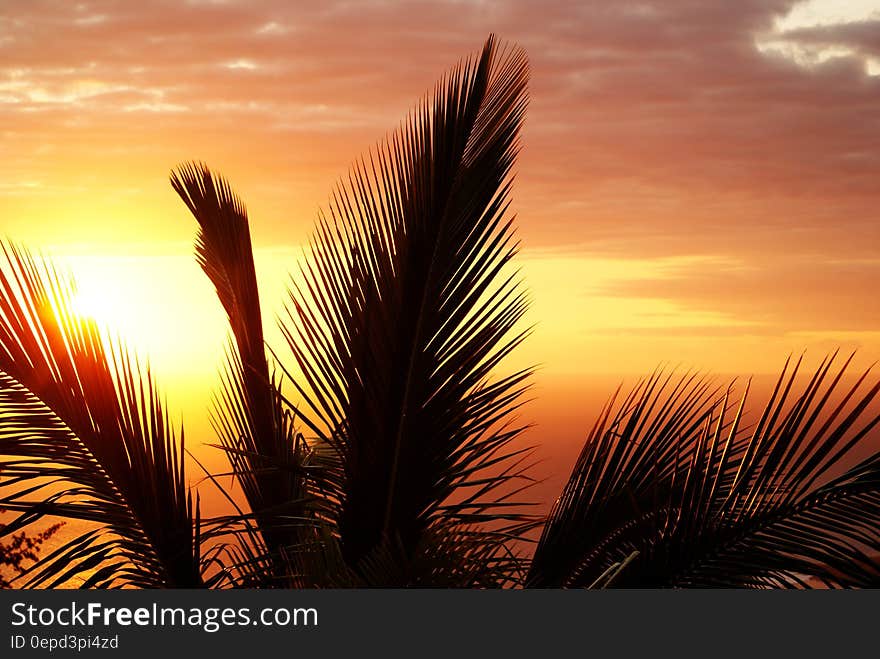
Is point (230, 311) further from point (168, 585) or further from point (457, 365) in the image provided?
point (457, 365)

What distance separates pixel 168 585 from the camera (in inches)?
129

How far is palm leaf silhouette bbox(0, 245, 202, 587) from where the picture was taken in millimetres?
3000

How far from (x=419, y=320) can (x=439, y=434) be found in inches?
13.7

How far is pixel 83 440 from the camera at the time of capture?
3.09 metres

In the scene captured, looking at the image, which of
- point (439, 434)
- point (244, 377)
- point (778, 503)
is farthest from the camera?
point (244, 377)

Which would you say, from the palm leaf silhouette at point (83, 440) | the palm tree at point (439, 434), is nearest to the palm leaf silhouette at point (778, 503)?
the palm tree at point (439, 434)

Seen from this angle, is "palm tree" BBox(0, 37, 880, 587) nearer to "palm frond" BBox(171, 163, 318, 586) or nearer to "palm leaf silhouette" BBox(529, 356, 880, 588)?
"palm leaf silhouette" BBox(529, 356, 880, 588)

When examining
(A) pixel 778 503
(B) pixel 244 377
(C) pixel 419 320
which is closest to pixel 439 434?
(C) pixel 419 320

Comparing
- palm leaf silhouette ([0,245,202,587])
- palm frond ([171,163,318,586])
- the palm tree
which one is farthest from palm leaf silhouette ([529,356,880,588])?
palm frond ([171,163,318,586])

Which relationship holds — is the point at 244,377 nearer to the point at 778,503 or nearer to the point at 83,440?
the point at 83,440

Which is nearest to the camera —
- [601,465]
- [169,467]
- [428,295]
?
[428,295]

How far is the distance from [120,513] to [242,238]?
157cm

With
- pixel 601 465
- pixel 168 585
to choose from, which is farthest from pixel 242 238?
pixel 601 465

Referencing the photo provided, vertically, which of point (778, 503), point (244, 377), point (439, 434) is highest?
point (244, 377)
